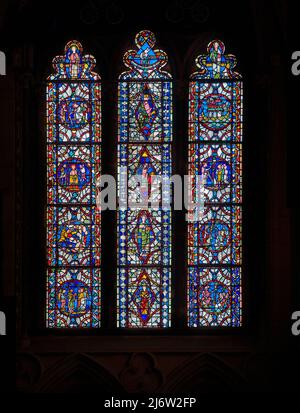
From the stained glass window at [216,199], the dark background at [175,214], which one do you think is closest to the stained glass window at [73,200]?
the dark background at [175,214]

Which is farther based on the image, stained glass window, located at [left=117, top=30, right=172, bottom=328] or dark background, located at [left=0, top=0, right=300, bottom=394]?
stained glass window, located at [left=117, top=30, right=172, bottom=328]

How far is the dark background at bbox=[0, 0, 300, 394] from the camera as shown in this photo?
19.5 ft

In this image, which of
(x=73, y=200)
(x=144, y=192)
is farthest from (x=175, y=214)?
(x=73, y=200)

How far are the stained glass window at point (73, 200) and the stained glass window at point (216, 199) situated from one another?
838 millimetres

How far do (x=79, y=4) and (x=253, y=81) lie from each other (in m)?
1.66

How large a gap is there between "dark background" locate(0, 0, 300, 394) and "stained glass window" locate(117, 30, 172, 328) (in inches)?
3.3

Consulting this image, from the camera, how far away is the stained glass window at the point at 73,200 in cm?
625

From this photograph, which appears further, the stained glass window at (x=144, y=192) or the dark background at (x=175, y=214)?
the stained glass window at (x=144, y=192)

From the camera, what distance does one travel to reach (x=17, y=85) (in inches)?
240

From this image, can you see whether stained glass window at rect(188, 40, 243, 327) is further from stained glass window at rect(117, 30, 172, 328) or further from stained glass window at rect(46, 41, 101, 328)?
stained glass window at rect(46, 41, 101, 328)

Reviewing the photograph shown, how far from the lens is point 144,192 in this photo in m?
6.26

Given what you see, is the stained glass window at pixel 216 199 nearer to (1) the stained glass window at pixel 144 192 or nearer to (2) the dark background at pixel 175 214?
(2) the dark background at pixel 175 214

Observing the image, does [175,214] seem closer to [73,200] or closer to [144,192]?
[144,192]

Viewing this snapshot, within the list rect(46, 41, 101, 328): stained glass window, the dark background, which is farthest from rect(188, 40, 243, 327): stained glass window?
rect(46, 41, 101, 328): stained glass window
